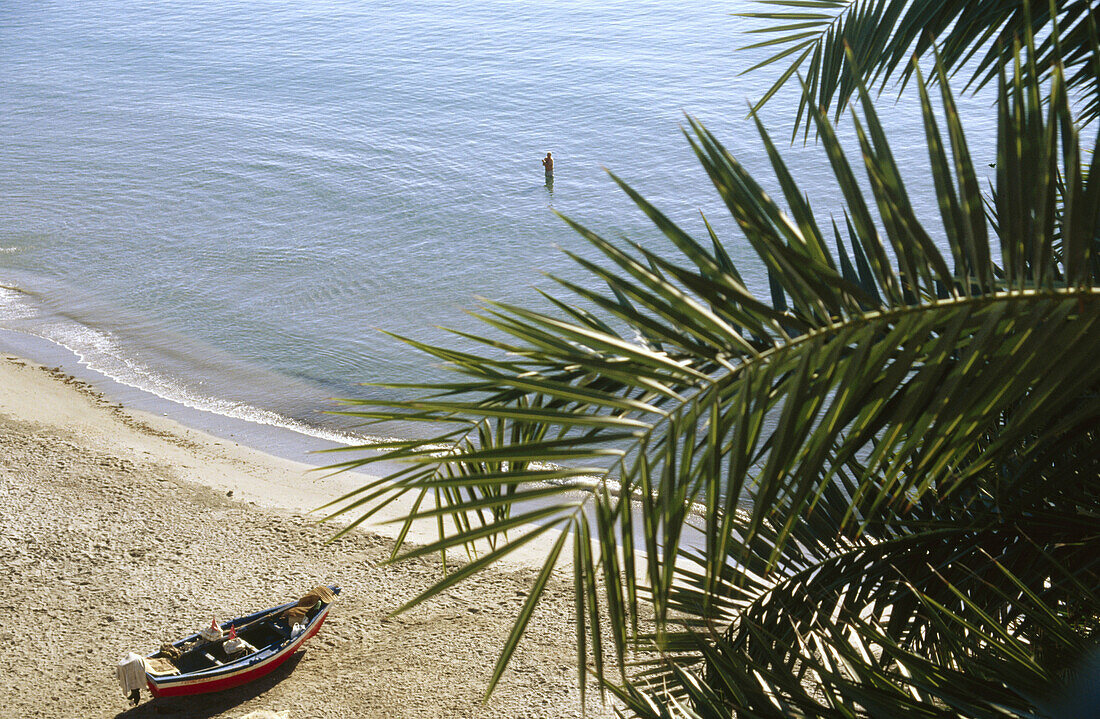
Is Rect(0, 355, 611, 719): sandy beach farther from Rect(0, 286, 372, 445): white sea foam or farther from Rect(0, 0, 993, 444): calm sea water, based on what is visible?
Rect(0, 0, 993, 444): calm sea water

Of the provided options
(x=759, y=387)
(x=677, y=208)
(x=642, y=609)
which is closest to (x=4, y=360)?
(x=642, y=609)

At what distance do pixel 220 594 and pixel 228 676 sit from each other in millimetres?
1416

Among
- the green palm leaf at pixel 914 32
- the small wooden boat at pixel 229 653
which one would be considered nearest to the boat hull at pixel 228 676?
the small wooden boat at pixel 229 653

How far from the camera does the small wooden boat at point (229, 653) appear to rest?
7.58 m

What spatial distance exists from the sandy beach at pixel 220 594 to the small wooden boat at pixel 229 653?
24 centimetres

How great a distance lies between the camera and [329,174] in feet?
88.0

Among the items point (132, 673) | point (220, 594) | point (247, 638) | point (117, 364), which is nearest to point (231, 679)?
point (247, 638)

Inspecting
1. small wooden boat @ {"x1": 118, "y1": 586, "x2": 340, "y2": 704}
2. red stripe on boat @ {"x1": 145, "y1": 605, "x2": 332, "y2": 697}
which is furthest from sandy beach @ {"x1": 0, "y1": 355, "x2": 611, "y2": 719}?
small wooden boat @ {"x1": 118, "y1": 586, "x2": 340, "y2": 704}

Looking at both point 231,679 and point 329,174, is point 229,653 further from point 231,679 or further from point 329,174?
point 329,174

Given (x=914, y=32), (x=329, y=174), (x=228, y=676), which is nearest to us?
(x=914, y=32)

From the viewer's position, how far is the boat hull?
7.57m

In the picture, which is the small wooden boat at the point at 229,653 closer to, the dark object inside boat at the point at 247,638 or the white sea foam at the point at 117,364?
the dark object inside boat at the point at 247,638

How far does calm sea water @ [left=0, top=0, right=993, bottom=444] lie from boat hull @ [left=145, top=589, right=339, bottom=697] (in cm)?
661

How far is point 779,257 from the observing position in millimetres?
1604
